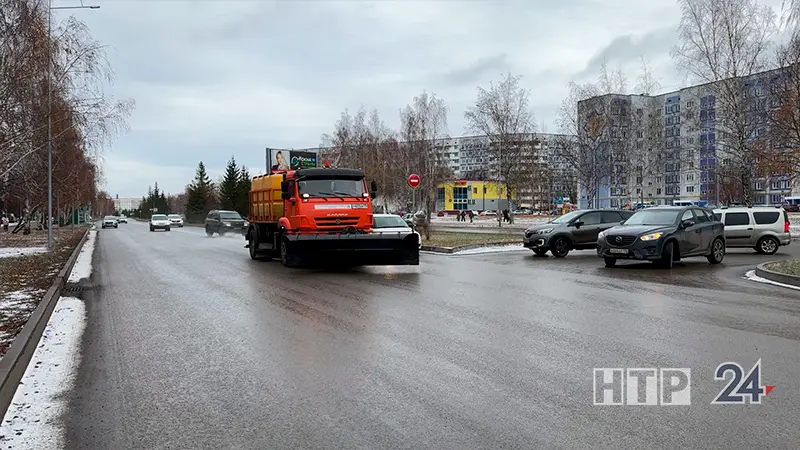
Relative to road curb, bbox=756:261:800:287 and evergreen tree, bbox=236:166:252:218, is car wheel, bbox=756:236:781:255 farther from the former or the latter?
evergreen tree, bbox=236:166:252:218

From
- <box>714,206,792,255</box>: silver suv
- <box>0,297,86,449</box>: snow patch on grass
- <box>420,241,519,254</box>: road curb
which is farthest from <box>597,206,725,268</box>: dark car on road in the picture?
<box>0,297,86,449</box>: snow patch on grass

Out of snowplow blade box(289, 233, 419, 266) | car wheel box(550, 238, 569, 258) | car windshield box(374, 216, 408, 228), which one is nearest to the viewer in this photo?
snowplow blade box(289, 233, 419, 266)

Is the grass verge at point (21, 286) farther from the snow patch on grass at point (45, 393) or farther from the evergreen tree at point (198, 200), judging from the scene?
the evergreen tree at point (198, 200)

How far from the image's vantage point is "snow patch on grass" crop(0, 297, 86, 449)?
461 cm

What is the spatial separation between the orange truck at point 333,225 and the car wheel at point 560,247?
21.5 feet

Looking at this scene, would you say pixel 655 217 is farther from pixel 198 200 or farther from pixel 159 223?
pixel 198 200

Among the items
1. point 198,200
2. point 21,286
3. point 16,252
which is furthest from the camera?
point 198,200

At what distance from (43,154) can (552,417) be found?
29.5m

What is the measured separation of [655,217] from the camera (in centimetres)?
1747

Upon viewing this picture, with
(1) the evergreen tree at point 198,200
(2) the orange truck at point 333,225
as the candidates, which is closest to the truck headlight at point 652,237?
(2) the orange truck at point 333,225

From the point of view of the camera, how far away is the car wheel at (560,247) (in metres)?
21.3

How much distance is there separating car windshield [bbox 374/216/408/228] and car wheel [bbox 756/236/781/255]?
471 inches

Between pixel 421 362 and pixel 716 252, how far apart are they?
46.8 ft

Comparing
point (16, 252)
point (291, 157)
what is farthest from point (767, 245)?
point (16, 252)
